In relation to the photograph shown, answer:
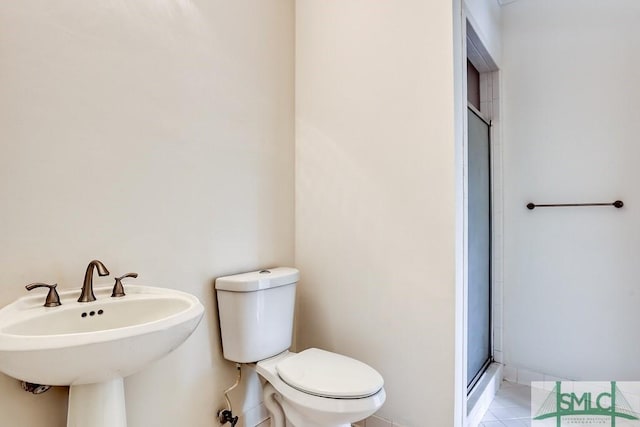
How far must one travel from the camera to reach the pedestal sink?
2.44ft

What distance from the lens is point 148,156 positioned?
127cm

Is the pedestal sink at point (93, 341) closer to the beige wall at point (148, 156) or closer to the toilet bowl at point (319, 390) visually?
the beige wall at point (148, 156)

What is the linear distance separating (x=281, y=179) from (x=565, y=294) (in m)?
1.80

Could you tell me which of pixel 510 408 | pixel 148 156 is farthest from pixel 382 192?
pixel 510 408

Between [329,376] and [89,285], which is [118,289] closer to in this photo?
[89,285]

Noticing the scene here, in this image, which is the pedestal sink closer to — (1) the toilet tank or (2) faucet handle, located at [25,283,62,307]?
(2) faucet handle, located at [25,283,62,307]

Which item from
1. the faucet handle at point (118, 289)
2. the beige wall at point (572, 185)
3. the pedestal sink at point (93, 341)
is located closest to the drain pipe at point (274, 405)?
the pedestal sink at point (93, 341)

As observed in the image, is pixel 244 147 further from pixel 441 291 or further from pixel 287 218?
pixel 441 291

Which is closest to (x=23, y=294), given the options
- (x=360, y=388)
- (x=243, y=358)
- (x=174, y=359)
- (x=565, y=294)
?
(x=174, y=359)

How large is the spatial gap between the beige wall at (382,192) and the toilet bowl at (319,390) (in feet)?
0.94
